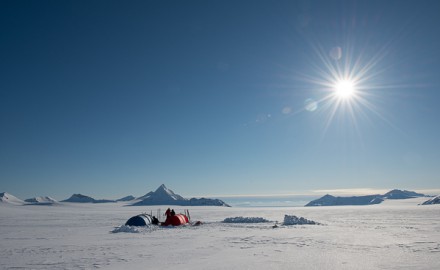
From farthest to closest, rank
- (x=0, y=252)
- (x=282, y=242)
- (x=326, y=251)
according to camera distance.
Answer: (x=282, y=242) → (x=0, y=252) → (x=326, y=251)

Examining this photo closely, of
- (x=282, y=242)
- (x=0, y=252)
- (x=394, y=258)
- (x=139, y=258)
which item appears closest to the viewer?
(x=394, y=258)

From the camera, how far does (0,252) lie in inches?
596

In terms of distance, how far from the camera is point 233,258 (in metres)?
12.8

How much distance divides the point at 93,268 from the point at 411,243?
14406 millimetres

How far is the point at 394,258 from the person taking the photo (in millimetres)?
12172

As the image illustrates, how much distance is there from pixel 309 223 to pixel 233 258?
62.8ft

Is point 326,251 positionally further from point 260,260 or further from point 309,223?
point 309,223

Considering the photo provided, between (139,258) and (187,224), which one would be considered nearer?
(139,258)

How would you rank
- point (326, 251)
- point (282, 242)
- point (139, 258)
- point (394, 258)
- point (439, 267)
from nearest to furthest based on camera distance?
point (439, 267)
point (394, 258)
point (139, 258)
point (326, 251)
point (282, 242)

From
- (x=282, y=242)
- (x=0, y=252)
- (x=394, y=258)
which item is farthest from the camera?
(x=282, y=242)

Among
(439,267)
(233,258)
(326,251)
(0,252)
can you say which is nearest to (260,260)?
(233,258)

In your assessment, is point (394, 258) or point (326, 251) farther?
point (326, 251)

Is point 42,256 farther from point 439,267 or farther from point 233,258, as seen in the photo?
point 439,267

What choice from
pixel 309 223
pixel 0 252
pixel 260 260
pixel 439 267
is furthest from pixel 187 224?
pixel 439 267
